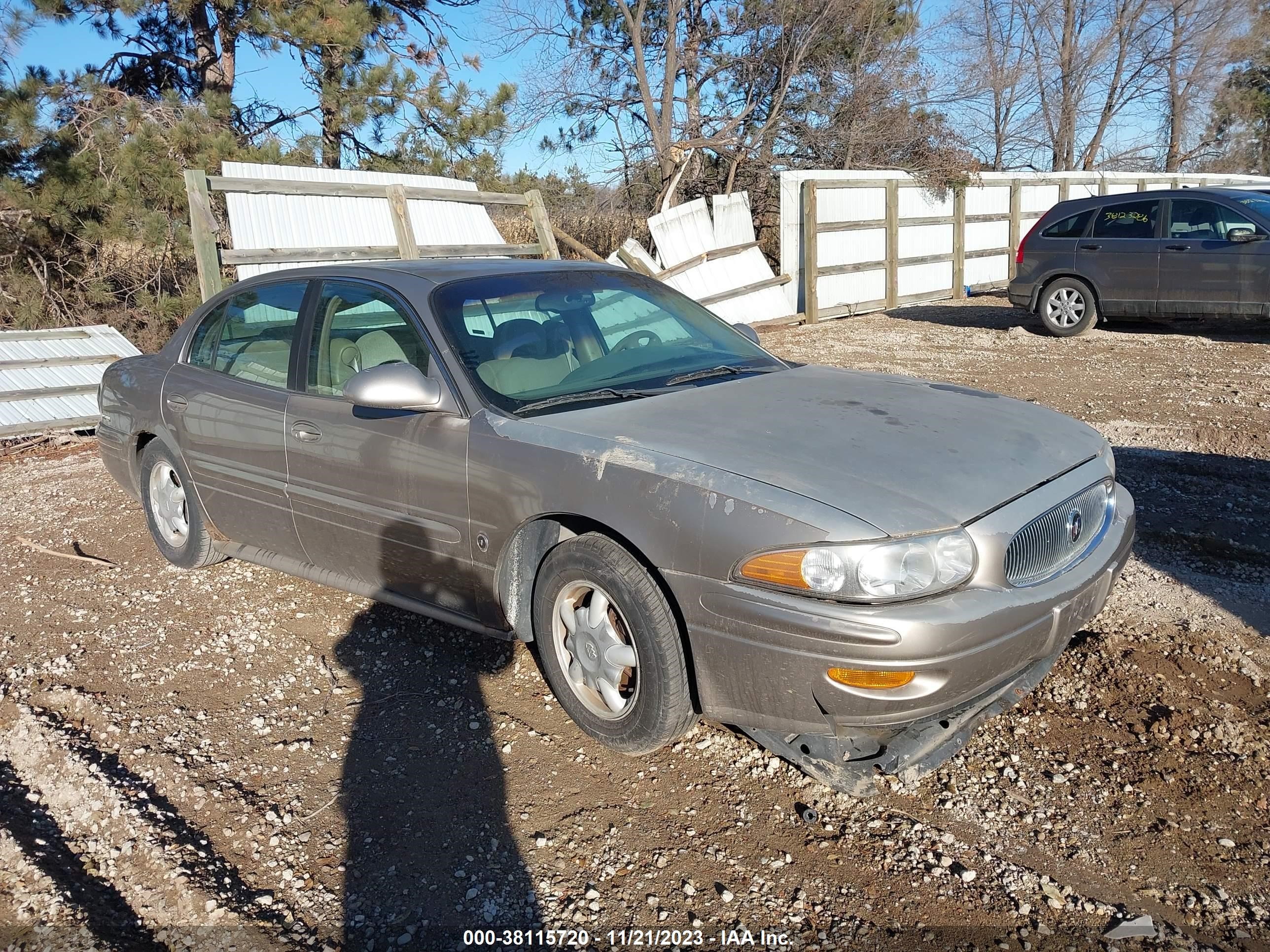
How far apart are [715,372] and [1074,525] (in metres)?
1.52

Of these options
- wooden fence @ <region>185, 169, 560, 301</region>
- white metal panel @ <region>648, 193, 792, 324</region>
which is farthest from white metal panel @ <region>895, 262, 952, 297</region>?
wooden fence @ <region>185, 169, 560, 301</region>

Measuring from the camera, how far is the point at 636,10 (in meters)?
20.1

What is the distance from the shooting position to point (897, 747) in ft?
9.71

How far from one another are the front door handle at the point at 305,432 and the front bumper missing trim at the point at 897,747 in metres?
2.20

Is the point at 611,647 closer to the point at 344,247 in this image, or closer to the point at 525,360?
the point at 525,360

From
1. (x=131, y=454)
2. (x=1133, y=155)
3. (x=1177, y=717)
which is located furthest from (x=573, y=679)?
(x=1133, y=155)

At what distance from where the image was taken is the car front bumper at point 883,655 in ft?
8.79

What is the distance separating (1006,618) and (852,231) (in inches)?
530

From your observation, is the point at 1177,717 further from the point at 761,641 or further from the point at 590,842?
the point at 590,842

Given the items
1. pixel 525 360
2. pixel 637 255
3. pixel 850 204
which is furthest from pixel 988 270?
pixel 525 360

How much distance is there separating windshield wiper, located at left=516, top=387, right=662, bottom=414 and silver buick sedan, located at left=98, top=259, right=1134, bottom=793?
1 centimetres

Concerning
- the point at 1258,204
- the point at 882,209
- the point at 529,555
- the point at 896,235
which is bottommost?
the point at 529,555

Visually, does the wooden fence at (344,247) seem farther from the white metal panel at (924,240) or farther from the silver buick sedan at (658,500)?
the white metal panel at (924,240)

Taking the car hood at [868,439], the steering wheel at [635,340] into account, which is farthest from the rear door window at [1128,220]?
the steering wheel at [635,340]
